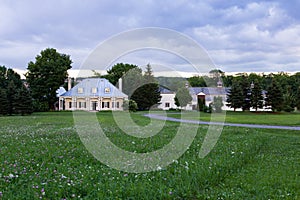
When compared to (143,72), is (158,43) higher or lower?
lower

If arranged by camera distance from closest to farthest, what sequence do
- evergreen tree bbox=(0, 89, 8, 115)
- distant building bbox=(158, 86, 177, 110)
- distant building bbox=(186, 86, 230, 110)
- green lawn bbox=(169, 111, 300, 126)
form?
1. green lawn bbox=(169, 111, 300, 126)
2. evergreen tree bbox=(0, 89, 8, 115)
3. distant building bbox=(186, 86, 230, 110)
4. distant building bbox=(158, 86, 177, 110)

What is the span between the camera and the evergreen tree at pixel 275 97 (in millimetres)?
56031

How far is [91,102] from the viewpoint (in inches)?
2372

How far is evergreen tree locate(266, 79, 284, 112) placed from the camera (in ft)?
184

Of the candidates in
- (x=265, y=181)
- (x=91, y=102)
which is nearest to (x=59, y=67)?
(x=91, y=102)

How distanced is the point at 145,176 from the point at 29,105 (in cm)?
4314

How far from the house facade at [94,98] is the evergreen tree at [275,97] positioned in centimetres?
2711

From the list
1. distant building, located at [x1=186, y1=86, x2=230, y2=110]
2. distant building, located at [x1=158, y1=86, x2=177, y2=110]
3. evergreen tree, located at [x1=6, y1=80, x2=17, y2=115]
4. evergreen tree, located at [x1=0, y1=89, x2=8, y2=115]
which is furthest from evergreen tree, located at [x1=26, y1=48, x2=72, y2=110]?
distant building, located at [x1=186, y1=86, x2=230, y2=110]

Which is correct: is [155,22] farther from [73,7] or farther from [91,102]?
[91,102]

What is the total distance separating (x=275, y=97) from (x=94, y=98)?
110ft

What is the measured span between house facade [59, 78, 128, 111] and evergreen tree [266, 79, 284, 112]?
27111 millimetres

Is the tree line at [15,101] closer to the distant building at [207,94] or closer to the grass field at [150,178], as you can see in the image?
the distant building at [207,94]

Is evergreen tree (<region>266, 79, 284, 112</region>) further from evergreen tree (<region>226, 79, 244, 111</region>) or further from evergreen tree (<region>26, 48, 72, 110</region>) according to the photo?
evergreen tree (<region>26, 48, 72, 110</region>)

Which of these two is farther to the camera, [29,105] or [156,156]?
[29,105]
